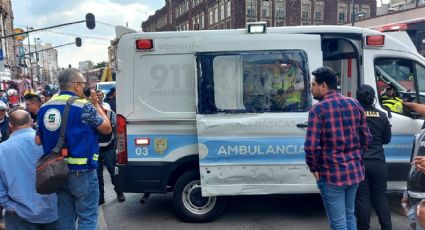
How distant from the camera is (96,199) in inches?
134

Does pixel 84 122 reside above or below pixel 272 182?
above

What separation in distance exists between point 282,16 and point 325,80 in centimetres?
5088

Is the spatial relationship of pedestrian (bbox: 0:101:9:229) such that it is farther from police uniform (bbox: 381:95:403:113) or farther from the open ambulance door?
police uniform (bbox: 381:95:403:113)

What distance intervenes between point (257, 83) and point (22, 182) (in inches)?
111

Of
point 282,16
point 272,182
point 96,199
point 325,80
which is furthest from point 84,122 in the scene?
point 282,16

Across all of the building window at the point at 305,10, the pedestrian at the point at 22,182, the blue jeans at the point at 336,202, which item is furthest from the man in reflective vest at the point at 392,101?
the building window at the point at 305,10

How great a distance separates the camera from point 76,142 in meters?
3.25

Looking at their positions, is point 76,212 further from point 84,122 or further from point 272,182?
point 272,182

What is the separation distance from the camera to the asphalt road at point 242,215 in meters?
4.85

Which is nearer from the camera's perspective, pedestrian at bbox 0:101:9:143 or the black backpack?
the black backpack

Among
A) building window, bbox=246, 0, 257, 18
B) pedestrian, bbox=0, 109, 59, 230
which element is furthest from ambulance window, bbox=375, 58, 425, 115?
building window, bbox=246, 0, 257, 18

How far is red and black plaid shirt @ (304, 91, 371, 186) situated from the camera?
3.17 metres

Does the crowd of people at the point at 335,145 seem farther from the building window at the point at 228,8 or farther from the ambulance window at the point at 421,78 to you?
the building window at the point at 228,8

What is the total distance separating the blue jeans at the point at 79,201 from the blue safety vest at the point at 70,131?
109 mm
